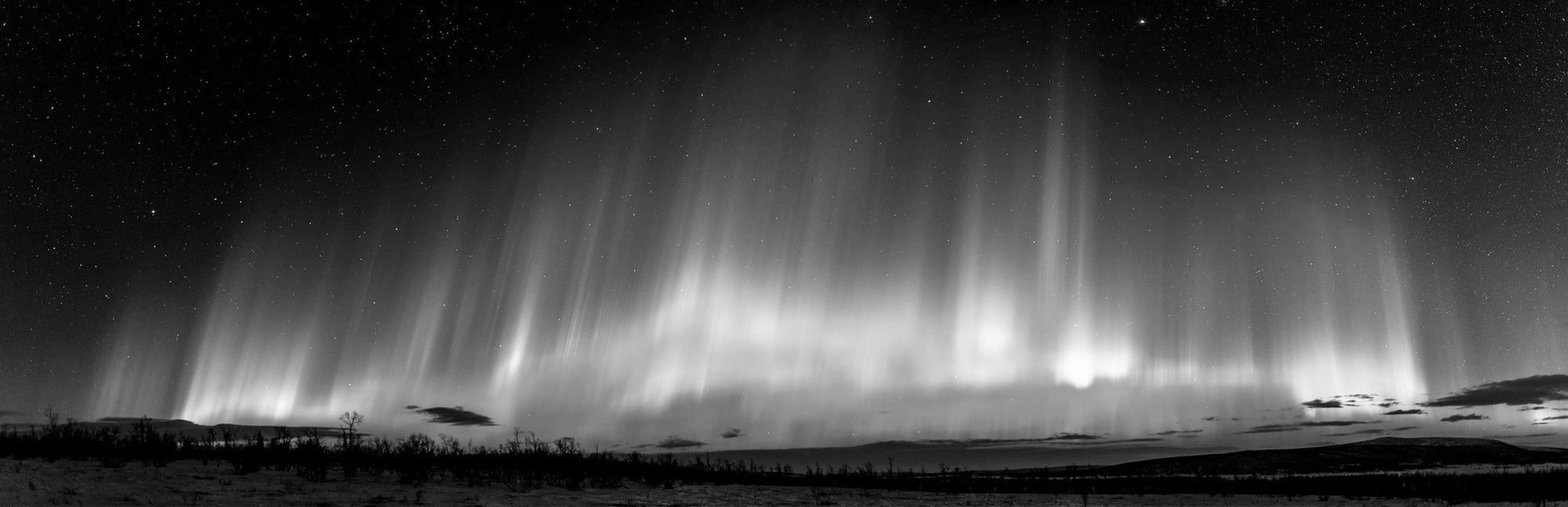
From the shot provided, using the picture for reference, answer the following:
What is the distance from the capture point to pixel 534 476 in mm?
19000

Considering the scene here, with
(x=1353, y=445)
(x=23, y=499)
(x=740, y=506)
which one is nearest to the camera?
(x=23, y=499)

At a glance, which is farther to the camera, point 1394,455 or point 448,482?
point 1394,455

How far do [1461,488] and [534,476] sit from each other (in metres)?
34.0

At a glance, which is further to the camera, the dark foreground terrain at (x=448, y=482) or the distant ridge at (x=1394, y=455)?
the distant ridge at (x=1394, y=455)

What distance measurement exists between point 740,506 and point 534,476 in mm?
4963

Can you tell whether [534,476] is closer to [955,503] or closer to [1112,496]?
[955,503]

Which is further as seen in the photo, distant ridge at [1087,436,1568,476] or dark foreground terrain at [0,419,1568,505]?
distant ridge at [1087,436,1568,476]

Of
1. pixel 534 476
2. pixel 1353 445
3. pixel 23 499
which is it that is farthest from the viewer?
pixel 1353 445

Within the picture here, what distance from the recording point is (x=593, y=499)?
53.9ft

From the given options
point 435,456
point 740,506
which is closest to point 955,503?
point 740,506

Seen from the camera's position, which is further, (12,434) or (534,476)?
(534,476)

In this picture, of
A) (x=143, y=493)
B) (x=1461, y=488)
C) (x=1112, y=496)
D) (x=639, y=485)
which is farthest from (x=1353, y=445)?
(x=143, y=493)

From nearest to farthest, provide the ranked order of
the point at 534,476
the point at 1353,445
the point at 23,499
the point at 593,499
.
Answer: the point at 23,499 → the point at 593,499 → the point at 534,476 → the point at 1353,445

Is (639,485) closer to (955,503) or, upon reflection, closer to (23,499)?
(955,503)
